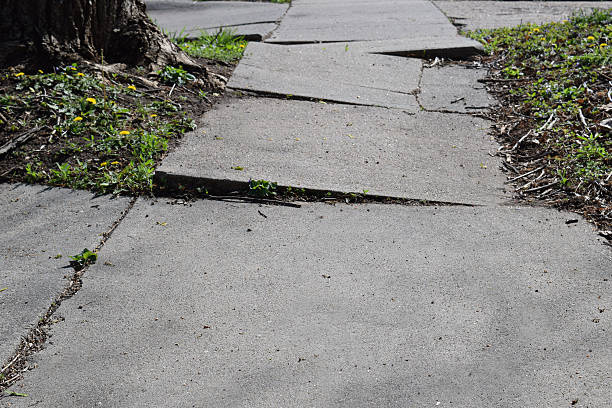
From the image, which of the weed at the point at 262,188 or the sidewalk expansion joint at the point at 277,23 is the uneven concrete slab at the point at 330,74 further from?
the weed at the point at 262,188

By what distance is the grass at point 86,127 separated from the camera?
3.67 metres

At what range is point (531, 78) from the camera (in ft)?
17.1

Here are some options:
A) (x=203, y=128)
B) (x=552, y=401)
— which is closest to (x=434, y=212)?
(x=552, y=401)

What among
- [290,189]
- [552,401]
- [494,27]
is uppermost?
[494,27]

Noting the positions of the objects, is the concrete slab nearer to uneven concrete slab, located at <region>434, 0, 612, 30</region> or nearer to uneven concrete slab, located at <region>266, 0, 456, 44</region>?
uneven concrete slab, located at <region>266, 0, 456, 44</region>

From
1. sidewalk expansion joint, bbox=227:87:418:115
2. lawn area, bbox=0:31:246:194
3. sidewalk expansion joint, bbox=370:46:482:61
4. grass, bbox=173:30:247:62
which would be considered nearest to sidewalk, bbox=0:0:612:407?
lawn area, bbox=0:31:246:194

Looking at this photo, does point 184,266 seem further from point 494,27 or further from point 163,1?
point 163,1

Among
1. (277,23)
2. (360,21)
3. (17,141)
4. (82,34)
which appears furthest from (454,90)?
(17,141)

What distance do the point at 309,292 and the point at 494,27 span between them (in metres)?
5.45

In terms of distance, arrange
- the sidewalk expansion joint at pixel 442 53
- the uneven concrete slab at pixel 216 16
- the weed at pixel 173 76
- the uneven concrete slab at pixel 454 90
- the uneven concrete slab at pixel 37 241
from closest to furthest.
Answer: the uneven concrete slab at pixel 37 241, the weed at pixel 173 76, the uneven concrete slab at pixel 454 90, the sidewalk expansion joint at pixel 442 53, the uneven concrete slab at pixel 216 16

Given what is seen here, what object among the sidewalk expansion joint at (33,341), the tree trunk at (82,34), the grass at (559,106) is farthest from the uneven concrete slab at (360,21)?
the sidewalk expansion joint at (33,341)

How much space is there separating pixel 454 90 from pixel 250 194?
258 cm

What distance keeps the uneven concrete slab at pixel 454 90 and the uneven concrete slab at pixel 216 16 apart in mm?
2094

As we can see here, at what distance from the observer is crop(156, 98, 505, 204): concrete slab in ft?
12.1
